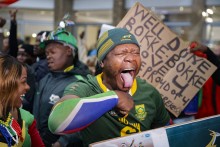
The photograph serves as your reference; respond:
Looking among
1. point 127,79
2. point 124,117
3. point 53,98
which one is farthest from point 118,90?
point 53,98

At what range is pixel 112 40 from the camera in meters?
2.01

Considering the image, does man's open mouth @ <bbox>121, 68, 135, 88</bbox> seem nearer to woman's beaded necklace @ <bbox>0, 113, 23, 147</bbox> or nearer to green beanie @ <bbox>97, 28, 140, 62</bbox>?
green beanie @ <bbox>97, 28, 140, 62</bbox>

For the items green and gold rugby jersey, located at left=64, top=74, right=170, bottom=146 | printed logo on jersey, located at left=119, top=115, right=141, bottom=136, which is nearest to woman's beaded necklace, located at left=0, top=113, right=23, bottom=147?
green and gold rugby jersey, located at left=64, top=74, right=170, bottom=146

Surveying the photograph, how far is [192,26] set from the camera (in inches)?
444

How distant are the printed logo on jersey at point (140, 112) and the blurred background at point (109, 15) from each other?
8238 mm


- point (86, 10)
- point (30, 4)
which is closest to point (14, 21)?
point (86, 10)

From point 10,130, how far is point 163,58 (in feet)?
5.89

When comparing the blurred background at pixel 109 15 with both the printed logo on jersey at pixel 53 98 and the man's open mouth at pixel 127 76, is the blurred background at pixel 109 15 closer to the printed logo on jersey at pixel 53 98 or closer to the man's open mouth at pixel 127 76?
the printed logo on jersey at pixel 53 98

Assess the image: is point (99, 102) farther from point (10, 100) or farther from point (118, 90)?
point (10, 100)

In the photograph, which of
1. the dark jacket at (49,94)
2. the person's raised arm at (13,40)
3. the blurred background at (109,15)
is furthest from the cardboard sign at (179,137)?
the blurred background at (109,15)

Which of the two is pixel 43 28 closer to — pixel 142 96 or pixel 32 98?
pixel 32 98

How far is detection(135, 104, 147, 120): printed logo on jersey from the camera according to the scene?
2.07 meters

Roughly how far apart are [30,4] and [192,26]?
285 inches

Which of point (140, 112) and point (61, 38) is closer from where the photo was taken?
point (140, 112)
